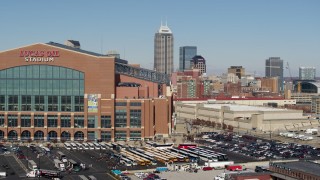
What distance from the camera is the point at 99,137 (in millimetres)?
79500

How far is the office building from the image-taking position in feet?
261

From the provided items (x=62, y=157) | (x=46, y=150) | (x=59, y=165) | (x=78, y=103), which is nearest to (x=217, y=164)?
(x=59, y=165)

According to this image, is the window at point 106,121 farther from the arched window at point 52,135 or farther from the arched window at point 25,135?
the arched window at point 25,135

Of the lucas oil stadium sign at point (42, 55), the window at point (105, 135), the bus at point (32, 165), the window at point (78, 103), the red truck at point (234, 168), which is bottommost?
the red truck at point (234, 168)

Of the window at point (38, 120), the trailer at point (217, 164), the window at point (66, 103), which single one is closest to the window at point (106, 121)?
the window at point (66, 103)

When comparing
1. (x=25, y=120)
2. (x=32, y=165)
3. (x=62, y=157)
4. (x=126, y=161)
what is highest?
(x=25, y=120)

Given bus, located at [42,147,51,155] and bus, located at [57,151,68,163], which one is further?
bus, located at [42,147,51,155]

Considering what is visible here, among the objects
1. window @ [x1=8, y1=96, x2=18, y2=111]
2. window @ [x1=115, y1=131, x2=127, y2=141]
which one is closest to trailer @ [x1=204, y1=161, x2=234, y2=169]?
window @ [x1=115, y1=131, x2=127, y2=141]

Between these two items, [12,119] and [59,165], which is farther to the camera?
[12,119]

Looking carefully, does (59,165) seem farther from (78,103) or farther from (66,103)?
(66,103)

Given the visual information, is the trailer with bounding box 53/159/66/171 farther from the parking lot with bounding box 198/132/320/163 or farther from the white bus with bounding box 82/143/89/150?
the parking lot with bounding box 198/132/320/163

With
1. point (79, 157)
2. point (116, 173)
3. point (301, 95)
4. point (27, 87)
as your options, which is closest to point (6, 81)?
point (27, 87)

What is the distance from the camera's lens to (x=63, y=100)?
262 ft

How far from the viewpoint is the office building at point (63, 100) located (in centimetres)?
7956
